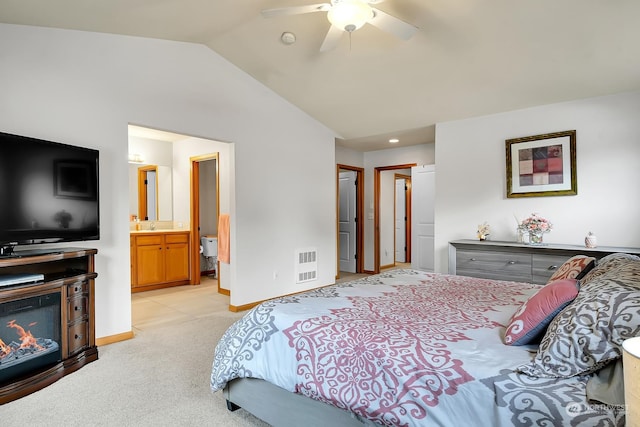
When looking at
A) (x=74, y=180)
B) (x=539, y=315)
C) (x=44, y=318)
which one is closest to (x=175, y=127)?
(x=74, y=180)

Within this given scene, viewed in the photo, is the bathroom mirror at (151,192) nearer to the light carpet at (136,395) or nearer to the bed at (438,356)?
the light carpet at (136,395)

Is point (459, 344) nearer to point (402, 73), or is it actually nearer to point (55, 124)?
point (402, 73)

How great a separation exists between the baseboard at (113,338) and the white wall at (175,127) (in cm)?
5

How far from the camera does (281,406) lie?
70.6 inches

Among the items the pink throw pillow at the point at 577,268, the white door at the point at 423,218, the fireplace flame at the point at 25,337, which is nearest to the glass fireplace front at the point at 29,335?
the fireplace flame at the point at 25,337

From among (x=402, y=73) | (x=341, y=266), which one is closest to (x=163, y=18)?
(x=402, y=73)

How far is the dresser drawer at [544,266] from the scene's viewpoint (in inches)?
140

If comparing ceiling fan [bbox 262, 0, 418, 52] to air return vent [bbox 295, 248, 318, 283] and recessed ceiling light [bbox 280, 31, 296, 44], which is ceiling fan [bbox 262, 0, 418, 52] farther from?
air return vent [bbox 295, 248, 318, 283]

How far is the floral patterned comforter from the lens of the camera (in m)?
1.19

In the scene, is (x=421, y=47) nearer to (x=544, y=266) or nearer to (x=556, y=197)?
(x=556, y=197)

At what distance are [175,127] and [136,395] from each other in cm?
254

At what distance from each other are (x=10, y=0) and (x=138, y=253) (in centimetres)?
358

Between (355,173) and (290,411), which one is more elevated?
(355,173)

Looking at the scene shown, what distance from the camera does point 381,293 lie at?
7.71 feet
